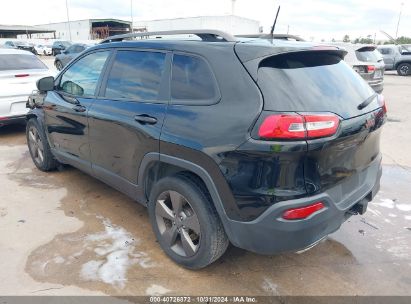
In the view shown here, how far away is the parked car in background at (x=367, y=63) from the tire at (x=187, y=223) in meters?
8.04

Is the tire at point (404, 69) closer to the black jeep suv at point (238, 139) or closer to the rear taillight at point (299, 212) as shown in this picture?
the black jeep suv at point (238, 139)

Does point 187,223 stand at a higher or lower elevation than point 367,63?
lower

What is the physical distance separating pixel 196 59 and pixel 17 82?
5123mm

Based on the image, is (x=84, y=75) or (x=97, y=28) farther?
(x=97, y=28)

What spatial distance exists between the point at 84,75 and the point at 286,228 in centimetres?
275

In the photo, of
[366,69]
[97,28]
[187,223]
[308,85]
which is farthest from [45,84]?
[97,28]

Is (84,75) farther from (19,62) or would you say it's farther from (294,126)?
(19,62)

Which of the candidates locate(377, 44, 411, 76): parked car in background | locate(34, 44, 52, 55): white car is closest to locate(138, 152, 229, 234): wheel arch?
locate(377, 44, 411, 76): parked car in background

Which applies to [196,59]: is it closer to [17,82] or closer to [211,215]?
[211,215]

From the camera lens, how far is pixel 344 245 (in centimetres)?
330

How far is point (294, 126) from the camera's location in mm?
2199

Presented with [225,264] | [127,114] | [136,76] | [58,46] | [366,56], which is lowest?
[58,46]

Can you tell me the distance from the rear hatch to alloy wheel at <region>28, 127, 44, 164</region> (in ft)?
11.9

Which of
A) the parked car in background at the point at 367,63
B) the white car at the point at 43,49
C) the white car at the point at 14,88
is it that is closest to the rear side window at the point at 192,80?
the white car at the point at 14,88
